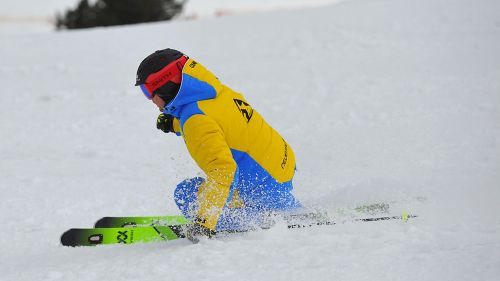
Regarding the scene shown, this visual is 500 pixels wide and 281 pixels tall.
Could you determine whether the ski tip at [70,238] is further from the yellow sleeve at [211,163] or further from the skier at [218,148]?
the yellow sleeve at [211,163]

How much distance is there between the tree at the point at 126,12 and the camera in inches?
1190

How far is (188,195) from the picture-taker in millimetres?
3863

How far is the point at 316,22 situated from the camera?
12297 mm

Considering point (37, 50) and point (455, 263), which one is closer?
point (455, 263)

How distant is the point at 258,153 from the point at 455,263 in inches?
58.1

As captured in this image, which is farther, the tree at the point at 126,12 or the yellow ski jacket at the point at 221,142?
the tree at the point at 126,12

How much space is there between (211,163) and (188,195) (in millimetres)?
552

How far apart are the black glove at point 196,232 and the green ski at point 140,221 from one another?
677 millimetres

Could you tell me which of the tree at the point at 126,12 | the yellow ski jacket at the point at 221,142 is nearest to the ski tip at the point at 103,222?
the yellow ski jacket at the point at 221,142

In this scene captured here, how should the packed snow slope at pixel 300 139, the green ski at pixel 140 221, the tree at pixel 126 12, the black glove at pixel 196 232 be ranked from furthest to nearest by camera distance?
the tree at pixel 126 12 < the green ski at pixel 140 221 < the black glove at pixel 196 232 < the packed snow slope at pixel 300 139

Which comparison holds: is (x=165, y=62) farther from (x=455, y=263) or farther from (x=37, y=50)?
(x=37, y=50)

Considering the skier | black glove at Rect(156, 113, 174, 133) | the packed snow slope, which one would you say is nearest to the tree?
the packed snow slope

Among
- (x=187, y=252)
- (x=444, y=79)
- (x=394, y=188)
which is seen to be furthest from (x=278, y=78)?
(x=187, y=252)

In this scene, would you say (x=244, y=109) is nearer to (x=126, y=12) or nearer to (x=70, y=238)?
(x=70, y=238)
